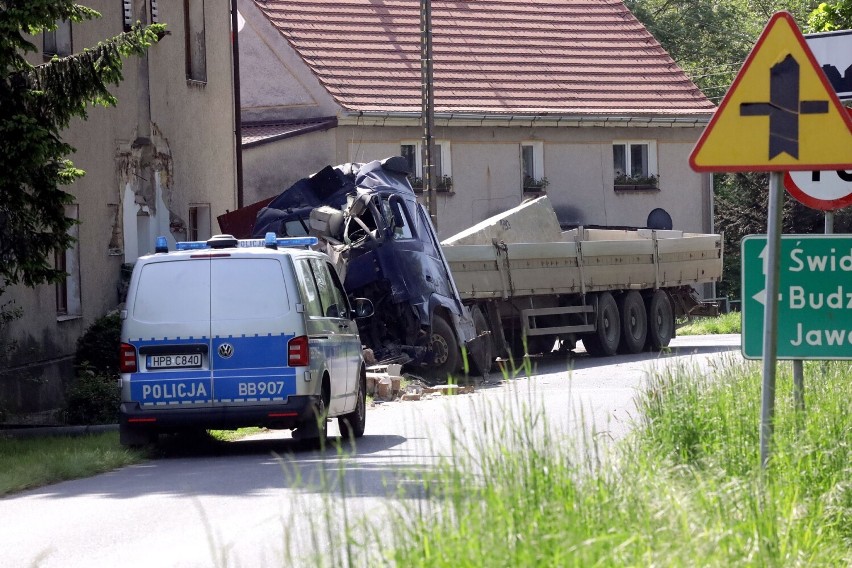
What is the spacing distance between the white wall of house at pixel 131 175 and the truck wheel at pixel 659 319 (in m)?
8.14

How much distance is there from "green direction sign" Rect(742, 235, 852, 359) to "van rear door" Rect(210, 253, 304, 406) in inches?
222

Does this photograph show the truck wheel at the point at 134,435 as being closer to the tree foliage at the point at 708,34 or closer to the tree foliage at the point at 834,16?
the tree foliage at the point at 834,16

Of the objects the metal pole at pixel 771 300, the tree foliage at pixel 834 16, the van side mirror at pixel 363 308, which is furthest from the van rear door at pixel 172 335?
the tree foliage at pixel 834 16

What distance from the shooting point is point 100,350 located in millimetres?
20797

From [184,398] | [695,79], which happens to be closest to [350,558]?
[184,398]

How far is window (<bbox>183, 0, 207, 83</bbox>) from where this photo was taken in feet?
89.9

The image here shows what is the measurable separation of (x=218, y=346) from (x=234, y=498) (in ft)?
9.63

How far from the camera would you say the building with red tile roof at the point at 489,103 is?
37344 mm

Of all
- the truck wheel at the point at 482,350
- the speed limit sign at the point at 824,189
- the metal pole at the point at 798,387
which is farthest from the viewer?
the truck wheel at the point at 482,350

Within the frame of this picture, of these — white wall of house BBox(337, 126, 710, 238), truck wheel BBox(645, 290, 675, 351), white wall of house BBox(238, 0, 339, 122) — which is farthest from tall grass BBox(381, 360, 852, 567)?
white wall of house BBox(238, 0, 339, 122)

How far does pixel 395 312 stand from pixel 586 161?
19159 mm

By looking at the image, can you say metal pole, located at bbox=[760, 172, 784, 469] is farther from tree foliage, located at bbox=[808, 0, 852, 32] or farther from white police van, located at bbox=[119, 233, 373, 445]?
tree foliage, located at bbox=[808, 0, 852, 32]

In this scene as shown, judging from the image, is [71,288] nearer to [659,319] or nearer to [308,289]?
[308,289]

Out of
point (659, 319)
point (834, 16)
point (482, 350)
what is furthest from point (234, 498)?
point (659, 319)
